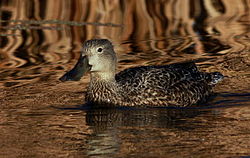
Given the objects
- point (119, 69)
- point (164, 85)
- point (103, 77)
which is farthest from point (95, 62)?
point (119, 69)

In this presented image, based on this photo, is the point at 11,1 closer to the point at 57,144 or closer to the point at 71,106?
the point at 71,106

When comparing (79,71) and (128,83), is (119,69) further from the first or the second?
(79,71)

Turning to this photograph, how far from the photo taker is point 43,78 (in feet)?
41.9

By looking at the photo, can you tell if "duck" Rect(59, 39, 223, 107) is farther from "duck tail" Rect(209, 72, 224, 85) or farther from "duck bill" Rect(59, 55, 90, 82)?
"duck tail" Rect(209, 72, 224, 85)

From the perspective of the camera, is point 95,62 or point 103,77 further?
point 103,77

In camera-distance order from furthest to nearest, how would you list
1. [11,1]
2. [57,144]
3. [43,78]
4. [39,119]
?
1. [11,1]
2. [43,78]
3. [39,119]
4. [57,144]

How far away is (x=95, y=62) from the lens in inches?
439

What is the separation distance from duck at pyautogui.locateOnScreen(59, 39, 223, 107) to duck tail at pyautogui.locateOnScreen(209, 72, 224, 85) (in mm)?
394

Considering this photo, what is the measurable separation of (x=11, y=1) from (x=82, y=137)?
381 inches

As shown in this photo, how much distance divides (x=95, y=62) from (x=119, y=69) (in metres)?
2.35

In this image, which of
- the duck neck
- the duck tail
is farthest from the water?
the duck neck

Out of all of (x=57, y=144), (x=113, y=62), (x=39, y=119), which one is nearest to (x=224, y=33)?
(x=113, y=62)

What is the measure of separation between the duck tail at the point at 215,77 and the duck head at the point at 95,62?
67.9 inches

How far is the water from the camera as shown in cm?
902
